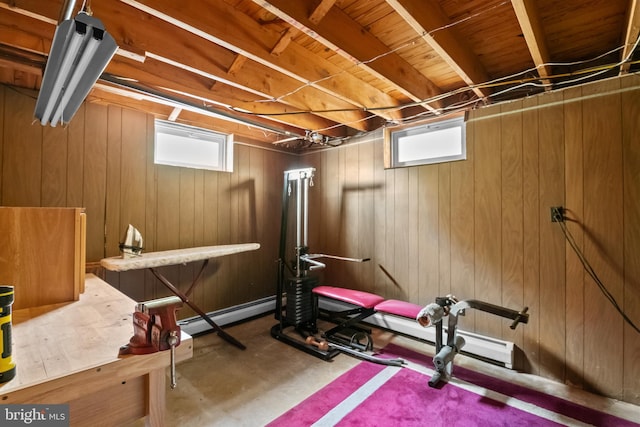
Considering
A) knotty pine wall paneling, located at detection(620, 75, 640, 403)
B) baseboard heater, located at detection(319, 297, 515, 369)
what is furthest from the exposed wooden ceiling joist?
baseboard heater, located at detection(319, 297, 515, 369)

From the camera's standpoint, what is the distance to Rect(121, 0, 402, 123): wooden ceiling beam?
1477 mm

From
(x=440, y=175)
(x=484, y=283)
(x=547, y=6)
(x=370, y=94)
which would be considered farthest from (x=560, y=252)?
(x=370, y=94)

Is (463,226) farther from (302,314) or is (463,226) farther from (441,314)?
(302,314)

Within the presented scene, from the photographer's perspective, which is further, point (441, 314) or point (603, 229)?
point (441, 314)

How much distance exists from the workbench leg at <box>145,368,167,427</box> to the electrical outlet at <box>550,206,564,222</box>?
2.78 m

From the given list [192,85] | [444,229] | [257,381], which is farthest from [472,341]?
[192,85]

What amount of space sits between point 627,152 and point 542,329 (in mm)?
1465

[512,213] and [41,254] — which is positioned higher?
[512,213]

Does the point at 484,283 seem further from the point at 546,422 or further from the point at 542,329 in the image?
the point at 546,422

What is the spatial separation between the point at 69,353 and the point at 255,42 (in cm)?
182

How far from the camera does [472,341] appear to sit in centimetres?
261

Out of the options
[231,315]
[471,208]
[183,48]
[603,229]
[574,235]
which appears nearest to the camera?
[183,48]

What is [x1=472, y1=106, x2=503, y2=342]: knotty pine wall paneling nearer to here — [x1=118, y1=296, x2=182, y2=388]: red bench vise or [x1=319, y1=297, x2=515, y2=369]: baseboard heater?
[x1=319, y1=297, x2=515, y2=369]: baseboard heater

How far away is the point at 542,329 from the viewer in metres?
2.34
